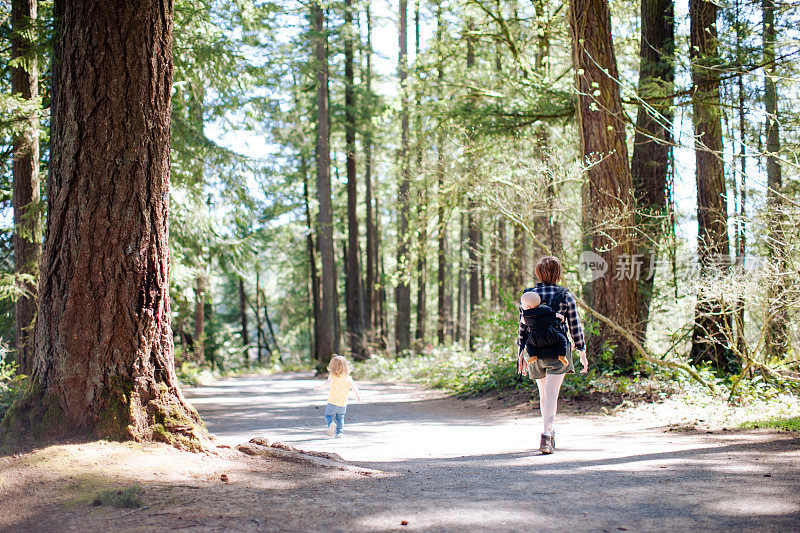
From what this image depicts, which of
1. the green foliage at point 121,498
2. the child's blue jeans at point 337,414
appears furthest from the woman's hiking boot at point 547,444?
the green foliage at point 121,498

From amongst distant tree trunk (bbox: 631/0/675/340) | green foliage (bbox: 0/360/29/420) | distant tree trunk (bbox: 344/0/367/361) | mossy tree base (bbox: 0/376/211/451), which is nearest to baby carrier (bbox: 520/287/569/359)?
mossy tree base (bbox: 0/376/211/451)

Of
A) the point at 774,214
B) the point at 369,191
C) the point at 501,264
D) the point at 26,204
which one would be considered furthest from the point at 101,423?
the point at 369,191

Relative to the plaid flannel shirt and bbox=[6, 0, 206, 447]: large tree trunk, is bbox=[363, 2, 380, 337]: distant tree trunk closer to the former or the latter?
the plaid flannel shirt

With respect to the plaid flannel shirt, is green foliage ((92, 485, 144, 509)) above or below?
below

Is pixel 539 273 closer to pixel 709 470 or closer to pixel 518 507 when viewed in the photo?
pixel 709 470

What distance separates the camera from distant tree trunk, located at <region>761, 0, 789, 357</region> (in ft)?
24.0

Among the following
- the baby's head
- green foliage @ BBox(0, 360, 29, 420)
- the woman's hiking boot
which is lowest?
the woman's hiking boot

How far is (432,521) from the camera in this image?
3.42 meters

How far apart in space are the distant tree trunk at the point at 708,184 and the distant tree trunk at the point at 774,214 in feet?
2.46

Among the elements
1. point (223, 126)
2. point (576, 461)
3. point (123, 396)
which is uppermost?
point (223, 126)

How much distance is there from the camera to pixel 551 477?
481 cm

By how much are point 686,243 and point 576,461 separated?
687 centimetres

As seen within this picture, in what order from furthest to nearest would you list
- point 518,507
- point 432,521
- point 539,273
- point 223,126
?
point 223,126 → point 539,273 → point 518,507 → point 432,521

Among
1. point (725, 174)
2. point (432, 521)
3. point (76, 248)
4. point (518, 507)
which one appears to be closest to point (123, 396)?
point (76, 248)
